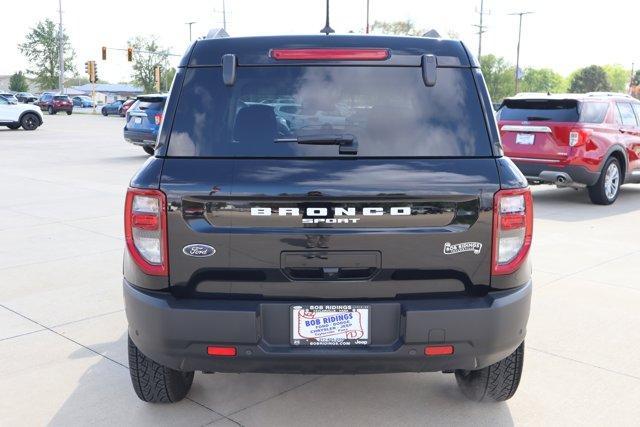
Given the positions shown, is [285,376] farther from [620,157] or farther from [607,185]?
[620,157]

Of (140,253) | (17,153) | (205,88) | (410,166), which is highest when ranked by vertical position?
(205,88)

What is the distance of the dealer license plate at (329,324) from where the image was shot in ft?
8.94

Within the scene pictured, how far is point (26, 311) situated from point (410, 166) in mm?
3495

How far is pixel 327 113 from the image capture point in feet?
9.66

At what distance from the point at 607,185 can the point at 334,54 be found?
8.92 meters

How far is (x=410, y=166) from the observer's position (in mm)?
2768

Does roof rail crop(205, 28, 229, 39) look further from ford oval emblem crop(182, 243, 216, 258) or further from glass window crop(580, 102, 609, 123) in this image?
glass window crop(580, 102, 609, 123)

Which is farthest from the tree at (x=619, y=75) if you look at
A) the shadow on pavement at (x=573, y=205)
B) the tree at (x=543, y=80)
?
the shadow on pavement at (x=573, y=205)

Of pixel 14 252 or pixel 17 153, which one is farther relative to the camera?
pixel 17 153

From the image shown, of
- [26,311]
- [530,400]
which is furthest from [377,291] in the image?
[26,311]

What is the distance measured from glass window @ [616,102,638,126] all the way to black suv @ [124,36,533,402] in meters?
9.20

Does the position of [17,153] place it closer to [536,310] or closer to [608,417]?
[536,310]

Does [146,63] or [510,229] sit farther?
[146,63]

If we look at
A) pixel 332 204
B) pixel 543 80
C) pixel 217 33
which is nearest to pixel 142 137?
pixel 217 33
